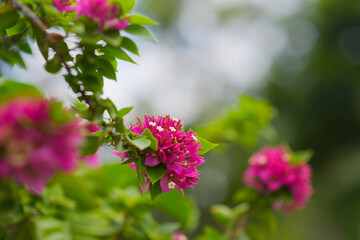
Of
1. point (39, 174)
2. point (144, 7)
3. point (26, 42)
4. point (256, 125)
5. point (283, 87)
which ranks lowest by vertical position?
point (39, 174)

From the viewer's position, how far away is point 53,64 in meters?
0.56

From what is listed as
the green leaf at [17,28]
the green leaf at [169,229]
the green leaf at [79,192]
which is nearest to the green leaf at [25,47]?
the green leaf at [17,28]

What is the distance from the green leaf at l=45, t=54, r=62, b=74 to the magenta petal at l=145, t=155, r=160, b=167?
0.20 metres

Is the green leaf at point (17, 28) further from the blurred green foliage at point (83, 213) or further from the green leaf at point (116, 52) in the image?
the blurred green foliage at point (83, 213)

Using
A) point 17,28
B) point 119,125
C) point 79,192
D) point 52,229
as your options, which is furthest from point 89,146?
point 79,192

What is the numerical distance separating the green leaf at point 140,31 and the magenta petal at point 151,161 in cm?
18

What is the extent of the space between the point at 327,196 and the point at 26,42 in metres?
5.90

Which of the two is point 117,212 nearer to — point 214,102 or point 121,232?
point 121,232

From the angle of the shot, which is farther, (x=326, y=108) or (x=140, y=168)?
(x=326, y=108)

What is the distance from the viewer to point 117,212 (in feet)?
3.36

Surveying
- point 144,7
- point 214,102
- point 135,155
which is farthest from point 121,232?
point 144,7

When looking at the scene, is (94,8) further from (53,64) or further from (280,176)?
(280,176)

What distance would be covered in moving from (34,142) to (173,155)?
250 mm

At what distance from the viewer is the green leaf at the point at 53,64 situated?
0.56 meters
